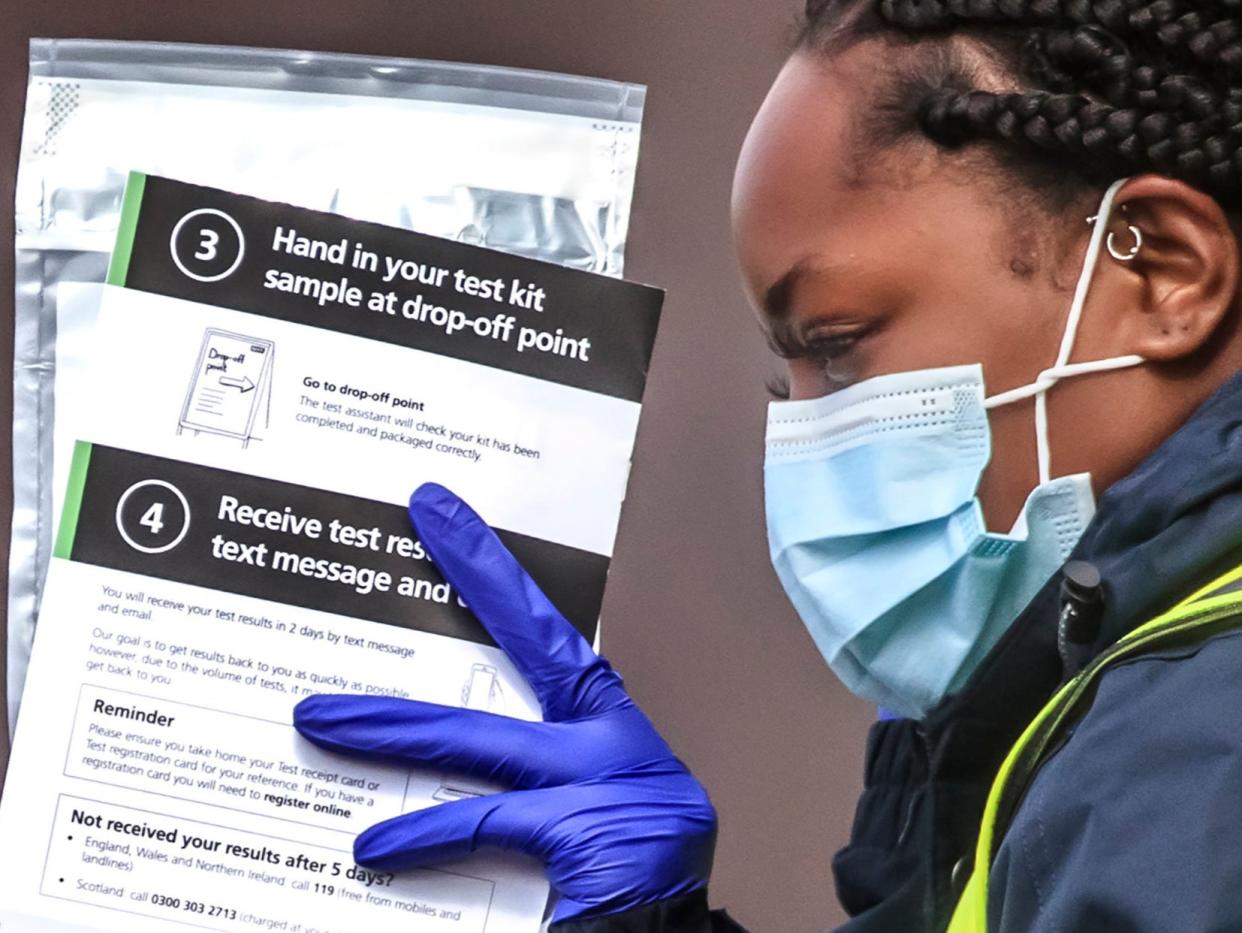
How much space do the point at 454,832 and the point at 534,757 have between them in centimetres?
7

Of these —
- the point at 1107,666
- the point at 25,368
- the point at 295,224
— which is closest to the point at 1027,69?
the point at 1107,666

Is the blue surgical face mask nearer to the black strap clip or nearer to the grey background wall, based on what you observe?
the black strap clip

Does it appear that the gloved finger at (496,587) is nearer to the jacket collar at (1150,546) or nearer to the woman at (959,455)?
the woman at (959,455)

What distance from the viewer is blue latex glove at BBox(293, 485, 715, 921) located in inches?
31.7

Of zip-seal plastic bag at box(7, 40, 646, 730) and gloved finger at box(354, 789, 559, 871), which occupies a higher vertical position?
zip-seal plastic bag at box(7, 40, 646, 730)

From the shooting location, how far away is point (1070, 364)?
0.73 meters

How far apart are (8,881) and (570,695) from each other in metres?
0.34

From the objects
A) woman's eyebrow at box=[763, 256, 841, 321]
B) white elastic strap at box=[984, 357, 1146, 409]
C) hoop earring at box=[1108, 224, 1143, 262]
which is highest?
hoop earring at box=[1108, 224, 1143, 262]

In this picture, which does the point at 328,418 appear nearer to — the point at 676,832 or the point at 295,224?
the point at 295,224

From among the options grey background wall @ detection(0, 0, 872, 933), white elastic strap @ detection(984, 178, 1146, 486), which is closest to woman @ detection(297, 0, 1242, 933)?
white elastic strap @ detection(984, 178, 1146, 486)

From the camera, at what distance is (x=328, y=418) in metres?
0.84

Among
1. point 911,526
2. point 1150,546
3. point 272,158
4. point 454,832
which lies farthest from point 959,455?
point 272,158

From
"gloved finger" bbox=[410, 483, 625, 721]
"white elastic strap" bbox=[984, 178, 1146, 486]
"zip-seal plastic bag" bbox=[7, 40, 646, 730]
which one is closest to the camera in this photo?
"white elastic strap" bbox=[984, 178, 1146, 486]

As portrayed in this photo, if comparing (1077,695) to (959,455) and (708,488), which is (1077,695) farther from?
(708,488)
